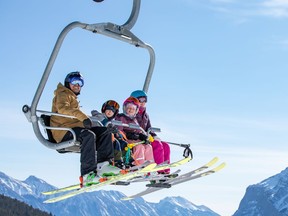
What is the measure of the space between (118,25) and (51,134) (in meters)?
2.08

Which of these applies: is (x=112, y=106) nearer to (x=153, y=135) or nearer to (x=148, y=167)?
(x=153, y=135)

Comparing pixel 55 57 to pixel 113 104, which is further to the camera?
pixel 113 104

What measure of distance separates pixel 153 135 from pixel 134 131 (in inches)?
24.1

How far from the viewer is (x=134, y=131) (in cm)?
1095

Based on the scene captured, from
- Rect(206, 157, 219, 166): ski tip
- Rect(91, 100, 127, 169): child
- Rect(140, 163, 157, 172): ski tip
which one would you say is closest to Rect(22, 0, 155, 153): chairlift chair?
Rect(91, 100, 127, 169): child

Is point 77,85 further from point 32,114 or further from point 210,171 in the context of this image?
point 210,171

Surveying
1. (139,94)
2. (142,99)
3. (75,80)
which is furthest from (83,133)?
(142,99)

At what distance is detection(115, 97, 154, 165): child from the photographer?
10672 millimetres

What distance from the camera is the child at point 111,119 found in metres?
10.1

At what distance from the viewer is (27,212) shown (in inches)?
6698

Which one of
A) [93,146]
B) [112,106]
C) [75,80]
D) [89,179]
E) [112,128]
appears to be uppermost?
[75,80]

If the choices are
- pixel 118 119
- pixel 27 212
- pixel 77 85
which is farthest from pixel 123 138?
pixel 27 212

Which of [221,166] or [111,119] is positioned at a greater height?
[111,119]

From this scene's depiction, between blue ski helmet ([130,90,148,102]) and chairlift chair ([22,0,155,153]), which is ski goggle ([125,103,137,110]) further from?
chairlift chair ([22,0,155,153])
